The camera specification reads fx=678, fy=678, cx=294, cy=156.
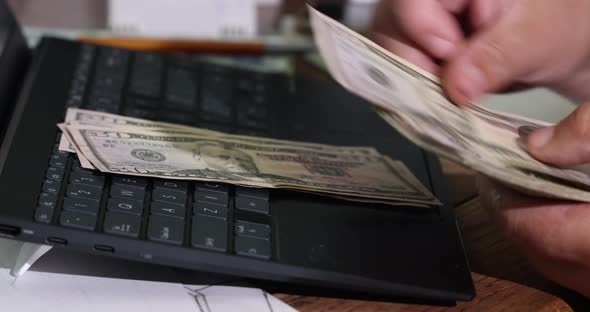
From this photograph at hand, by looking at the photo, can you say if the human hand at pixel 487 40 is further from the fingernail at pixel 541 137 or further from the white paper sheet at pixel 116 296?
the white paper sheet at pixel 116 296

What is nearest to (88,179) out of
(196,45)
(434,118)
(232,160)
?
(232,160)

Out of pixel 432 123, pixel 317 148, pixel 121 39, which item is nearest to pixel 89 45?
pixel 121 39

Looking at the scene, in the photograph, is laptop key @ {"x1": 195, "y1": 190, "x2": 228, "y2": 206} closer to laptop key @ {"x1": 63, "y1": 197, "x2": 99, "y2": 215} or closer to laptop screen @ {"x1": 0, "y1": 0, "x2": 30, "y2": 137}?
laptop key @ {"x1": 63, "y1": 197, "x2": 99, "y2": 215}

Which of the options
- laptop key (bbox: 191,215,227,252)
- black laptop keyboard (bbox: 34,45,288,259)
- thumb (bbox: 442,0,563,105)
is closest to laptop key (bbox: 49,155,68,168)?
black laptop keyboard (bbox: 34,45,288,259)

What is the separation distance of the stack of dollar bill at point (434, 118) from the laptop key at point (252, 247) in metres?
0.12

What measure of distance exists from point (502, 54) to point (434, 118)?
12 cm

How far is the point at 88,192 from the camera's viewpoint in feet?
1.51

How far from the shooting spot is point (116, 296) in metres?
0.47

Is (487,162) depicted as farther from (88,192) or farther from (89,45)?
(89,45)

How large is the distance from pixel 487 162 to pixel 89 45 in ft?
1.38

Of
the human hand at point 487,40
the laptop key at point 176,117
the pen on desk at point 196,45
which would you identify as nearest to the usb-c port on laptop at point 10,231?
the laptop key at point 176,117

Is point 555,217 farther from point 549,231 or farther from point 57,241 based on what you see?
point 57,241

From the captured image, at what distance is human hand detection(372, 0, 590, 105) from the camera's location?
52 cm

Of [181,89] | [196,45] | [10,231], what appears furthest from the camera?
[196,45]
